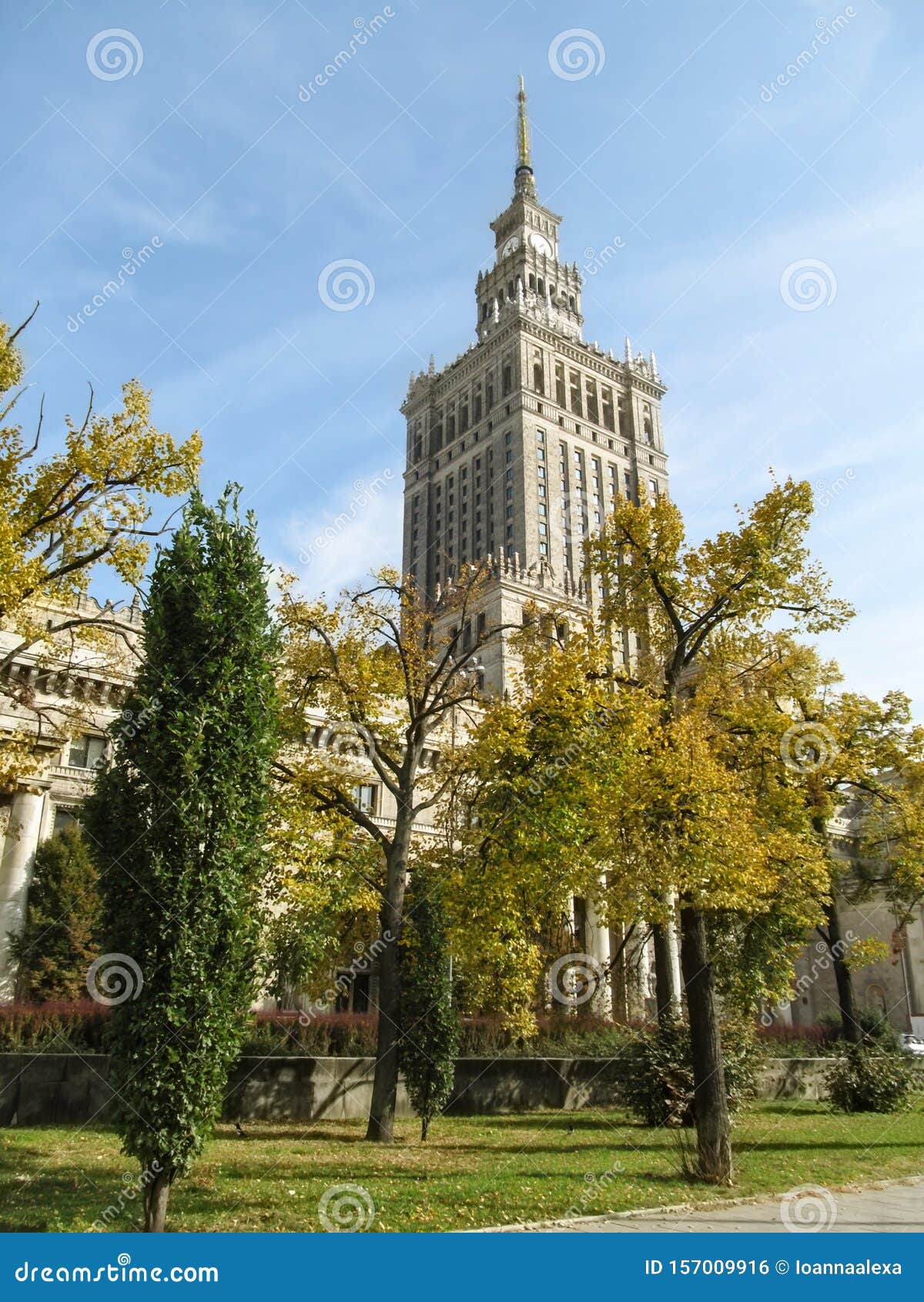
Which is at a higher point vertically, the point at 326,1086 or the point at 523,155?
the point at 523,155

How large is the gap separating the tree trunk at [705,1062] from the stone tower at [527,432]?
69883mm

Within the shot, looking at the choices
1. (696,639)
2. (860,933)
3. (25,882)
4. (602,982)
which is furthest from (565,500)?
(696,639)

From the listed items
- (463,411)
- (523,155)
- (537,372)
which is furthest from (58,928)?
(523,155)

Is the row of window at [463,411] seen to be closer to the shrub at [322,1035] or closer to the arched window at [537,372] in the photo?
the arched window at [537,372]

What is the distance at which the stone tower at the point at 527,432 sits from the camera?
95188 millimetres

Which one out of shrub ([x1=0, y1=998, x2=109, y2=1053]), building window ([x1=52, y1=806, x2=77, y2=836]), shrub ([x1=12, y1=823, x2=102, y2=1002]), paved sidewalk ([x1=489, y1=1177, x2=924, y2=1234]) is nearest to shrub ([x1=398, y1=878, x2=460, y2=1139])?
shrub ([x1=0, y1=998, x2=109, y2=1053])

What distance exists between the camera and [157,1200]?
29.9ft

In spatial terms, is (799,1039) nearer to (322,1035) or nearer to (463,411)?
(322,1035)

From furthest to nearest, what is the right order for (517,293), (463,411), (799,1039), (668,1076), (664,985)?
(517,293) → (463,411) → (799,1039) → (664,985) → (668,1076)

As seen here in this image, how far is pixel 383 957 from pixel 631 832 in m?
7.29

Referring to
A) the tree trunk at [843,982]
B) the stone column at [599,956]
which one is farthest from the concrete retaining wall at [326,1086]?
the stone column at [599,956]

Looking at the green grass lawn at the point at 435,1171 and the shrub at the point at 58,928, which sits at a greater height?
the shrub at the point at 58,928

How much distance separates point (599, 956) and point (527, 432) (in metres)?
61.9
